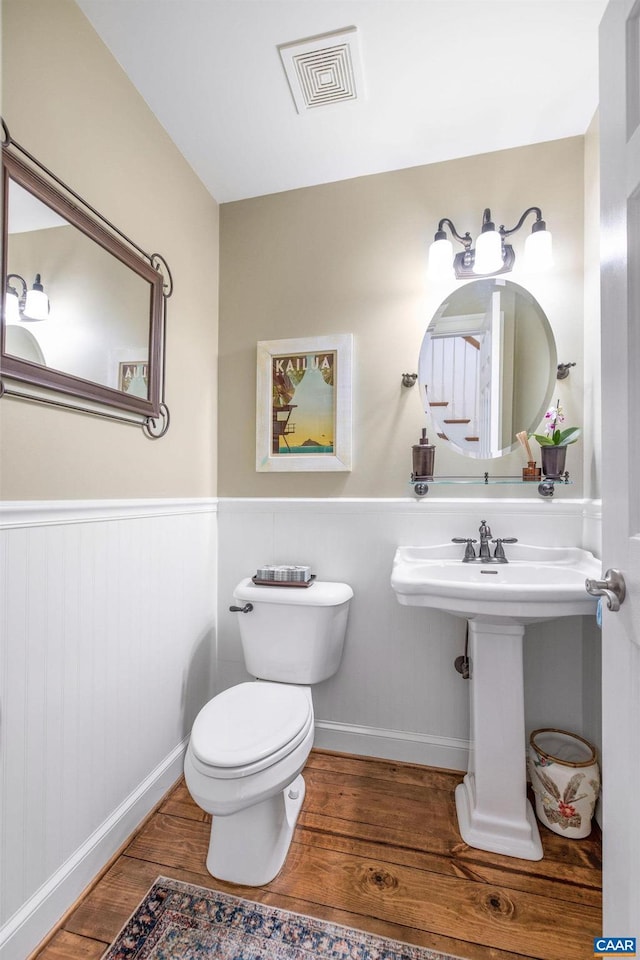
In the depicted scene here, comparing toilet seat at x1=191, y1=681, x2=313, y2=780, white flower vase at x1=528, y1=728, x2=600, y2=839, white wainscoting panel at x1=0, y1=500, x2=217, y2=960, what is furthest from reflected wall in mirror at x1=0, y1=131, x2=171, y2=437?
white flower vase at x1=528, y1=728, x2=600, y2=839

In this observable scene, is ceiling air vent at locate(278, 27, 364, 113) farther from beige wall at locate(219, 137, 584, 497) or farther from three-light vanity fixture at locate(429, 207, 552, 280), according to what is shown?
three-light vanity fixture at locate(429, 207, 552, 280)

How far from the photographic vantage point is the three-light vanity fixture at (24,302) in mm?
997

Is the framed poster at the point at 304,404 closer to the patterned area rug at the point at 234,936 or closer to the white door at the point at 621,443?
the white door at the point at 621,443

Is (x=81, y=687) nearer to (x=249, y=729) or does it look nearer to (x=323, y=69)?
(x=249, y=729)

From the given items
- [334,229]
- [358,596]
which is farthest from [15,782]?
[334,229]

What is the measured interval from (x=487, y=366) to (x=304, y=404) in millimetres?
761

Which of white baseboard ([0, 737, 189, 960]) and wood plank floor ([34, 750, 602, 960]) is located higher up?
white baseboard ([0, 737, 189, 960])

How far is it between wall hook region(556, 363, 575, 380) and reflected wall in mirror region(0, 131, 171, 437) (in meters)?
1.48

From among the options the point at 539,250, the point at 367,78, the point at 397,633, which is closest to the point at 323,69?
the point at 367,78

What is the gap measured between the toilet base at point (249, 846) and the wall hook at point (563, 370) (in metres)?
1.70

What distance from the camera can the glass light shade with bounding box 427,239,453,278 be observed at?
65.8 inches

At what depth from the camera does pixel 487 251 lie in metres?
1.62

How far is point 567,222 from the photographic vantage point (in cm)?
164

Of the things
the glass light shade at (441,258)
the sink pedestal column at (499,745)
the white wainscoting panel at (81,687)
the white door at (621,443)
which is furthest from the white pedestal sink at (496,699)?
the glass light shade at (441,258)
